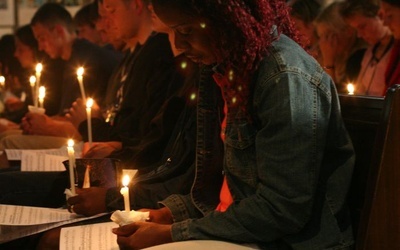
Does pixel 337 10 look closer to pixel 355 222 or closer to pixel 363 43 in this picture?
pixel 363 43

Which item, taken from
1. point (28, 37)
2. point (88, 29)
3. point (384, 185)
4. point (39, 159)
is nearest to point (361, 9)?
point (39, 159)

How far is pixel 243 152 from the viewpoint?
1.44m

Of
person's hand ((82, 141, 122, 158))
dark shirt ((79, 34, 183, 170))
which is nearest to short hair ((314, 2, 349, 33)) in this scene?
dark shirt ((79, 34, 183, 170))

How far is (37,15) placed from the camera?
4.29m

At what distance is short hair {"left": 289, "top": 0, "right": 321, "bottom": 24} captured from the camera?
3943 mm

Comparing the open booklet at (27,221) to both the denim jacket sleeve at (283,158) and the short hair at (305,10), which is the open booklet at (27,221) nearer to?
the denim jacket sleeve at (283,158)

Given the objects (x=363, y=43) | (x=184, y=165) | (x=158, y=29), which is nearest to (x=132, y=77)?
(x=158, y=29)

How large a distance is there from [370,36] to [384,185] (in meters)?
2.42

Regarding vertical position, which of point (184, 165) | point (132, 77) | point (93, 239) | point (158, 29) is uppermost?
point (158, 29)

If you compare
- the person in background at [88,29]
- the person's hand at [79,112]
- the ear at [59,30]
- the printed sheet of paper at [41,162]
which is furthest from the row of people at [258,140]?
the person in background at [88,29]

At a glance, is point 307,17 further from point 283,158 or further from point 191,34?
point 283,158

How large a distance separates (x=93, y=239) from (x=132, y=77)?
1.16 metres

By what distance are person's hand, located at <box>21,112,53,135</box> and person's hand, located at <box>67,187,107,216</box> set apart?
4.48 ft

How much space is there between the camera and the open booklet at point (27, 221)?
176cm
